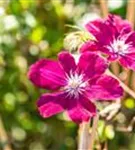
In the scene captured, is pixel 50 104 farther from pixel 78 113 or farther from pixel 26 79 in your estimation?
pixel 26 79

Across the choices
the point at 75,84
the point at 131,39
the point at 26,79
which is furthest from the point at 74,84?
the point at 26,79

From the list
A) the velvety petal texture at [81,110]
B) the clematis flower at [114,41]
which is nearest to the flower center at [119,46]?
the clematis flower at [114,41]

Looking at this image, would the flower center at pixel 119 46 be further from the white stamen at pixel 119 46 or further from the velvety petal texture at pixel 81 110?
the velvety petal texture at pixel 81 110

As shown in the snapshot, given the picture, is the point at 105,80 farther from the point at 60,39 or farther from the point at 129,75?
the point at 60,39

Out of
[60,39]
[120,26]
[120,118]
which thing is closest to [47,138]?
[60,39]

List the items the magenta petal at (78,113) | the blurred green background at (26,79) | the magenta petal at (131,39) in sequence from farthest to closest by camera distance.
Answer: the blurred green background at (26,79)
the magenta petal at (131,39)
the magenta petal at (78,113)

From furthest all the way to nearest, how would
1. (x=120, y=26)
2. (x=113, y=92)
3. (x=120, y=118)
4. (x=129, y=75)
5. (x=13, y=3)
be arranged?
(x=13, y=3), (x=129, y=75), (x=120, y=118), (x=120, y=26), (x=113, y=92)

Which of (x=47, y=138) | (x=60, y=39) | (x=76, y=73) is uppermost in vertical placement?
(x=60, y=39)
